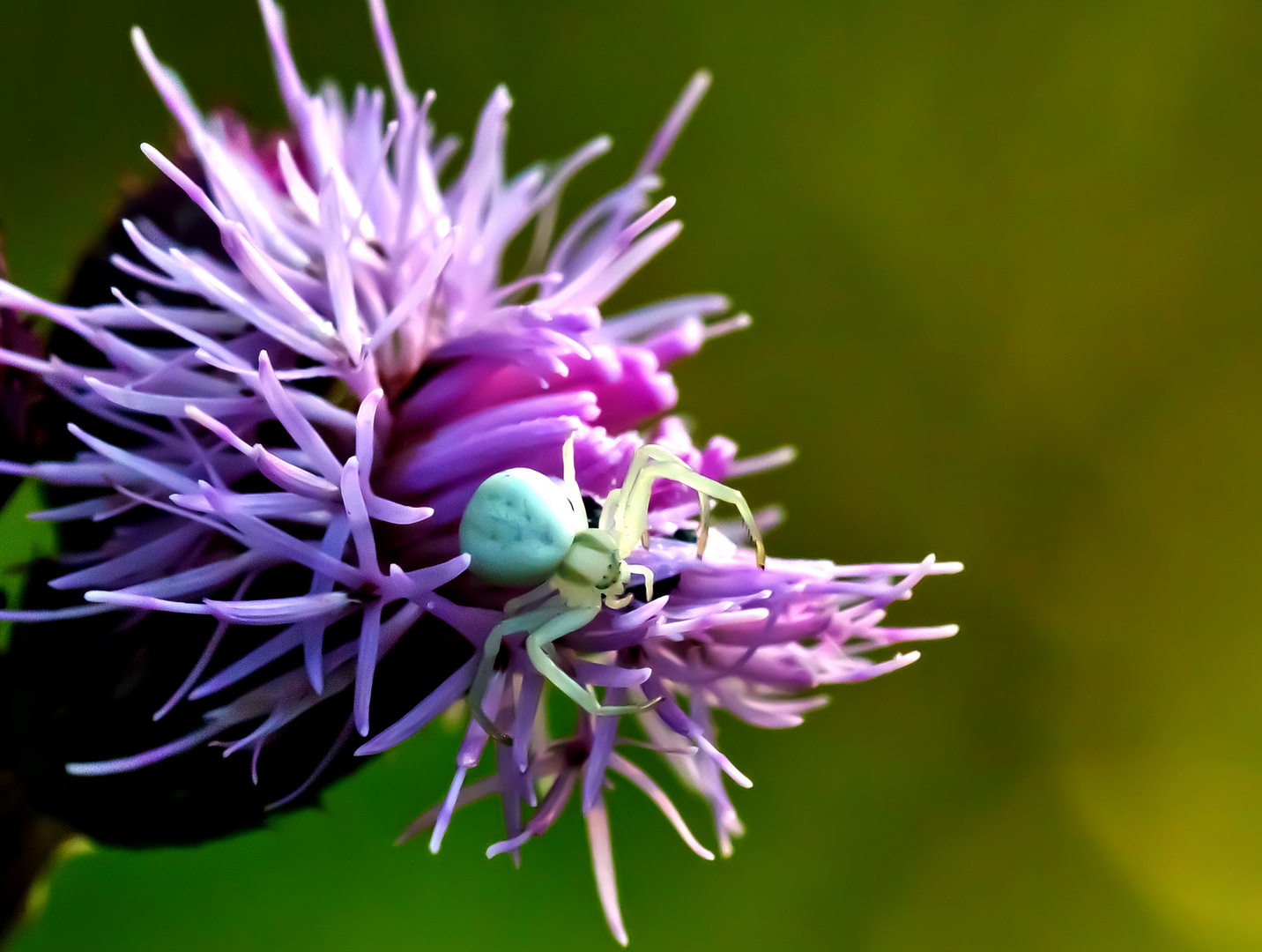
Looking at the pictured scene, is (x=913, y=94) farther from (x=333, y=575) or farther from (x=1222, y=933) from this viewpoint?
(x=333, y=575)

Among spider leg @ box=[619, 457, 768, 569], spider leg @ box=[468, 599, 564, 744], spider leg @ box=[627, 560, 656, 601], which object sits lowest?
spider leg @ box=[468, 599, 564, 744]

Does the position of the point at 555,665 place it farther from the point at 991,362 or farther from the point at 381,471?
the point at 991,362

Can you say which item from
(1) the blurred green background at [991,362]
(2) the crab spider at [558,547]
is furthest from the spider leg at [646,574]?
(1) the blurred green background at [991,362]

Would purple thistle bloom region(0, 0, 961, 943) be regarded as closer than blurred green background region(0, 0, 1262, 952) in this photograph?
Yes

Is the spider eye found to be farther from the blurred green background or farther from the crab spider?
the blurred green background

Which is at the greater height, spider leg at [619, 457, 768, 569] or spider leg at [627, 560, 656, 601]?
spider leg at [619, 457, 768, 569]

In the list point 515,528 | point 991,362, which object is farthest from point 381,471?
point 991,362

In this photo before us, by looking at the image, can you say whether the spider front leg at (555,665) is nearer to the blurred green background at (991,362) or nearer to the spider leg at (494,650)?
the spider leg at (494,650)

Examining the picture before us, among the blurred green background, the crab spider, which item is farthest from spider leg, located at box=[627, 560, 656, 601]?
the blurred green background
